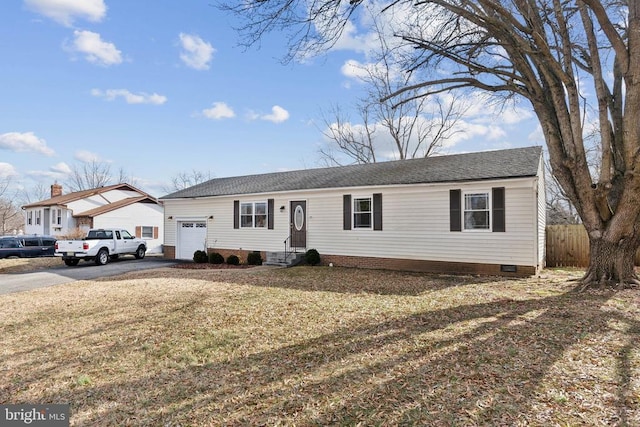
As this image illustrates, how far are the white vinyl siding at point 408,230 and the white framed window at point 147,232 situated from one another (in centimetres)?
1201

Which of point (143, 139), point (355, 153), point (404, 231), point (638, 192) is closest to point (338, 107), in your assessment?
point (355, 153)

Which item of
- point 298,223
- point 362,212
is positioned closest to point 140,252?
point 298,223

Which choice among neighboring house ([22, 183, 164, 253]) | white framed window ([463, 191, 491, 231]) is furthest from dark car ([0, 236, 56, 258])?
white framed window ([463, 191, 491, 231])

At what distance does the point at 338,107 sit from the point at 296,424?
25831 millimetres

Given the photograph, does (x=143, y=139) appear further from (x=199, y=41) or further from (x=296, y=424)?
(x=296, y=424)

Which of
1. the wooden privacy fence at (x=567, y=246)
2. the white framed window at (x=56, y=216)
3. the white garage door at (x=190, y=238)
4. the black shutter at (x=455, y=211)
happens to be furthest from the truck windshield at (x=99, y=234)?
the wooden privacy fence at (x=567, y=246)

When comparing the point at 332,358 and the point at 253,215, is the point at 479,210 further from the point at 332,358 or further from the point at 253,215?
the point at 253,215

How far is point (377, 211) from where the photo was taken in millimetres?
13586

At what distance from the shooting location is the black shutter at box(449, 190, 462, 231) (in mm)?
12050

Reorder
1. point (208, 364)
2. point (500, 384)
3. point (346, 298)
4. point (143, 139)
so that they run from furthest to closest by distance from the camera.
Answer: point (143, 139), point (346, 298), point (208, 364), point (500, 384)

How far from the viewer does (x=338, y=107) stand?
88.4 feet

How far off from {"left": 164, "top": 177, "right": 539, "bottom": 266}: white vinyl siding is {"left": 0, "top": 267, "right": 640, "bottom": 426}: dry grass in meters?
3.07

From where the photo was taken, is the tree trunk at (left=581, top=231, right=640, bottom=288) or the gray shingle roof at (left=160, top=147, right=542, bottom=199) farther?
the gray shingle roof at (left=160, top=147, right=542, bottom=199)

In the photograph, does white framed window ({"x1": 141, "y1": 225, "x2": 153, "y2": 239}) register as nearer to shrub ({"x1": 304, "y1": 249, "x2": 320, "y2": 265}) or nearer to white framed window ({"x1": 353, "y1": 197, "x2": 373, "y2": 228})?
shrub ({"x1": 304, "y1": 249, "x2": 320, "y2": 265})
